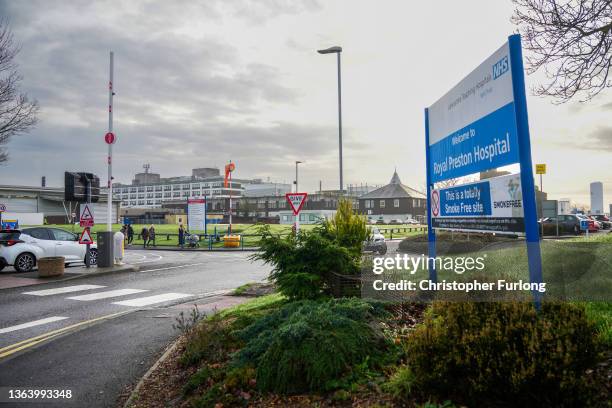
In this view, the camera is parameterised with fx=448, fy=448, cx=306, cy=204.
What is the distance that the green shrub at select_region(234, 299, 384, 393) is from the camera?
4.12 metres

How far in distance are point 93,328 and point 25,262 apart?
11384 millimetres

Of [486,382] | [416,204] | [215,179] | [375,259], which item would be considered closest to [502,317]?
[486,382]

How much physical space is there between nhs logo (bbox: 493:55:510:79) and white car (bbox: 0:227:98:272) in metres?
17.9

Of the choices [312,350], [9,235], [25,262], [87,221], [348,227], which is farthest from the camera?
[87,221]

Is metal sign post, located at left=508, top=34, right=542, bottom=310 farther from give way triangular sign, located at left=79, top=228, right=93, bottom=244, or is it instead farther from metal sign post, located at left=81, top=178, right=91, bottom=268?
metal sign post, located at left=81, top=178, right=91, bottom=268

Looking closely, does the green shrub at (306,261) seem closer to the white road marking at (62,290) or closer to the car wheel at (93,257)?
the white road marking at (62,290)

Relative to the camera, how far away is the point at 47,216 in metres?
79.9

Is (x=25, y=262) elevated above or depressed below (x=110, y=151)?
below

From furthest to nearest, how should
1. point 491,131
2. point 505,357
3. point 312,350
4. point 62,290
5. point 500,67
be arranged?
point 62,290, point 491,131, point 500,67, point 312,350, point 505,357

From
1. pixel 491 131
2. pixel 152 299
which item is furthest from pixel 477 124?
pixel 152 299

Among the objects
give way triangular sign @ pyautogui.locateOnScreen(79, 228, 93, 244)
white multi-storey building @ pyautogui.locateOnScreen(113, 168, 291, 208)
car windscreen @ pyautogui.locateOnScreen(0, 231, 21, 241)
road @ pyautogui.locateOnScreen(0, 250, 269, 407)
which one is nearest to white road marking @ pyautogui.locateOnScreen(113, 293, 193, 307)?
road @ pyautogui.locateOnScreen(0, 250, 269, 407)

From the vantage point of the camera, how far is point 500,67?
556cm

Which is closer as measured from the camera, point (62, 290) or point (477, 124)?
point (477, 124)

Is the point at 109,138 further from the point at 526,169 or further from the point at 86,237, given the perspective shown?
the point at 526,169
